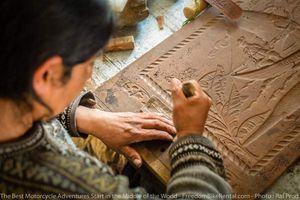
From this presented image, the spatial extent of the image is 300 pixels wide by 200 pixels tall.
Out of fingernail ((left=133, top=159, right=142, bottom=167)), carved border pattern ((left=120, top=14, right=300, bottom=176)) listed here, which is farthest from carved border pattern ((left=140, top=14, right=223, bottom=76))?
fingernail ((left=133, top=159, right=142, bottom=167))

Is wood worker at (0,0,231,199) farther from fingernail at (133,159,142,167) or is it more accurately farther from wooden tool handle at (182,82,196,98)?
fingernail at (133,159,142,167)

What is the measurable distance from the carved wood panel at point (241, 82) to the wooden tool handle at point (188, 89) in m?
0.20

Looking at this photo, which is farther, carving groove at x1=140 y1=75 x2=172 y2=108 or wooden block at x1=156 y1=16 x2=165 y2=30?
wooden block at x1=156 y1=16 x2=165 y2=30

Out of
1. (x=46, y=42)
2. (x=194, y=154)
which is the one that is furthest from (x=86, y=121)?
(x=46, y=42)

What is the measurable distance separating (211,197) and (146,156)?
15.6 inches

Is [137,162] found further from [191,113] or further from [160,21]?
[160,21]

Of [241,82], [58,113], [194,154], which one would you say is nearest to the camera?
[58,113]

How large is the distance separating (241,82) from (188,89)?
12.8 inches

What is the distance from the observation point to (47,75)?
71 cm

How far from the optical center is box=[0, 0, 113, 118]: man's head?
0.62 metres

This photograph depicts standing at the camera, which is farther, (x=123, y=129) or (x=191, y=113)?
(x=123, y=129)

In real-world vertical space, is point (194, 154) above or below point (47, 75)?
below

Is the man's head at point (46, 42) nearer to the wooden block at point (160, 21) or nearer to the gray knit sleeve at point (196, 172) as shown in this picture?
the gray knit sleeve at point (196, 172)

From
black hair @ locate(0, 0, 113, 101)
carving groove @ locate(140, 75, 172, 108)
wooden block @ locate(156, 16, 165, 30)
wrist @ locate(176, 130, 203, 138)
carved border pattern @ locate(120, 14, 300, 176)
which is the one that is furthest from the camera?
wooden block @ locate(156, 16, 165, 30)
